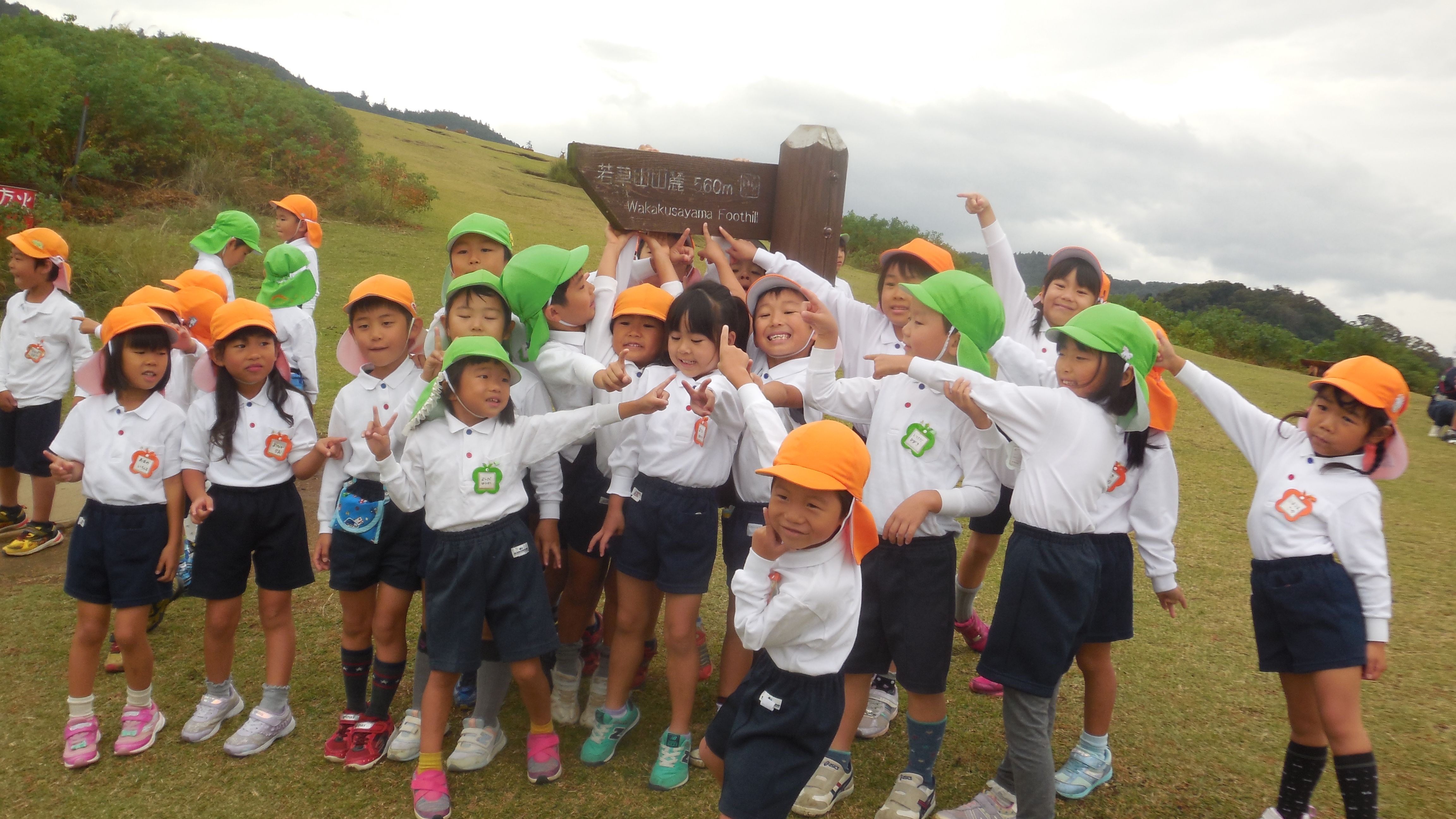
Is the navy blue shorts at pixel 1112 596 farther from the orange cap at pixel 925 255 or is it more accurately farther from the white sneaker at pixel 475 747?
the white sneaker at pixel 475 747

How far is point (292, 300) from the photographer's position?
4.82m

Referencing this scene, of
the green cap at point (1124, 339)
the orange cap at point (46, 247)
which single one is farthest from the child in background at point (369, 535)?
the orange cap at point (46, 247)

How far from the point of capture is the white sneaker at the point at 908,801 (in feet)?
9.55

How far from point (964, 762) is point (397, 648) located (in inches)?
85.6

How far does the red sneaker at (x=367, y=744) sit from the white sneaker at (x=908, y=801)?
1808mm

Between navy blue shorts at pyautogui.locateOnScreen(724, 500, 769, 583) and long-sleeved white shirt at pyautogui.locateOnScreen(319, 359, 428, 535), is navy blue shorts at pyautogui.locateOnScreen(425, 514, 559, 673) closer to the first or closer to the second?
long-sleeved white shirt at pyautogui.locateOnScreen(319, 359, 428, 535)

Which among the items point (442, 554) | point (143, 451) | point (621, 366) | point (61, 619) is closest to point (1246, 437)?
point (621, 366)

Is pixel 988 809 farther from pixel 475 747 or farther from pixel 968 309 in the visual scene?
pixel 475 747

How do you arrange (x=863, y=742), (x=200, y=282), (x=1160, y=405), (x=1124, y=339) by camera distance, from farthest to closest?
(x=200, y=282) < (x=863, y=742) < (x=1160, y=405) < (x=1124, y=339)

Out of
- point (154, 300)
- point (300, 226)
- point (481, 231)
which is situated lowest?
point (154, 300)

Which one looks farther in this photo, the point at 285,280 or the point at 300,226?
the point at 300,226

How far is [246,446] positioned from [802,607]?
2.24m

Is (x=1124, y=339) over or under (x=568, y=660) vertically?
over

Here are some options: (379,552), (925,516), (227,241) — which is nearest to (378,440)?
(379,552)
